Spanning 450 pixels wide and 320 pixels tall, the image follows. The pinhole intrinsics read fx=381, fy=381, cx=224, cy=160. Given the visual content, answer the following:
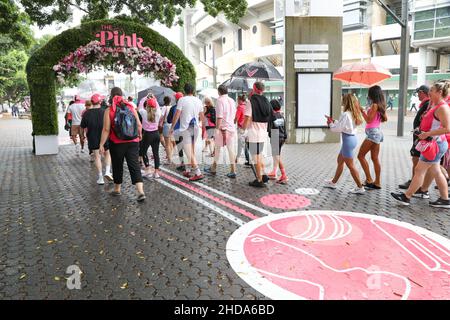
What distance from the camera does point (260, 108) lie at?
22.2ft

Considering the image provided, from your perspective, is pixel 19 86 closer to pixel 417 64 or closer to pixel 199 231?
pixel 417 64

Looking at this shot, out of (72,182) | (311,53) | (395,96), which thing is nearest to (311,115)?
(311,53)

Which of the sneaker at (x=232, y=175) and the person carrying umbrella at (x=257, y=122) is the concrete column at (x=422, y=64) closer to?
the sneaker at (x=232, y=175)

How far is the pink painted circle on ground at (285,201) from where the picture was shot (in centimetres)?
→ 577

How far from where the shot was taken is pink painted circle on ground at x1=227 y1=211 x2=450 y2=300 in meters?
3.26

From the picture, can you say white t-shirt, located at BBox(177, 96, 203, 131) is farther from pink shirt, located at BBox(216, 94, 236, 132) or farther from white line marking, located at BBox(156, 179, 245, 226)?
white line marking, located at BBox(156, 179, 245, 226)

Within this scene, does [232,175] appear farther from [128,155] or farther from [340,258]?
[340,258]

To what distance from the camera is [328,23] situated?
12.7 meters

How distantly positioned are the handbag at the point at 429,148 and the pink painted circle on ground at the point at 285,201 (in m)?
1.77

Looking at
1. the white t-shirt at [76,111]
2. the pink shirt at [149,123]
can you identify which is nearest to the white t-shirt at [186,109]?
the pink shirt at [149,123]

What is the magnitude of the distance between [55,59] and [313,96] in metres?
8.11

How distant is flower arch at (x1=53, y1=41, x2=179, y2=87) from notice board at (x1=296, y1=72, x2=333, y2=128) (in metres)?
4.17

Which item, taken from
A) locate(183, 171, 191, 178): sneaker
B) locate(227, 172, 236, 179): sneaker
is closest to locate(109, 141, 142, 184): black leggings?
locate(183, 171, 191, 178): sneaker

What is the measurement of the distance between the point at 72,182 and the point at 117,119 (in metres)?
2.56
